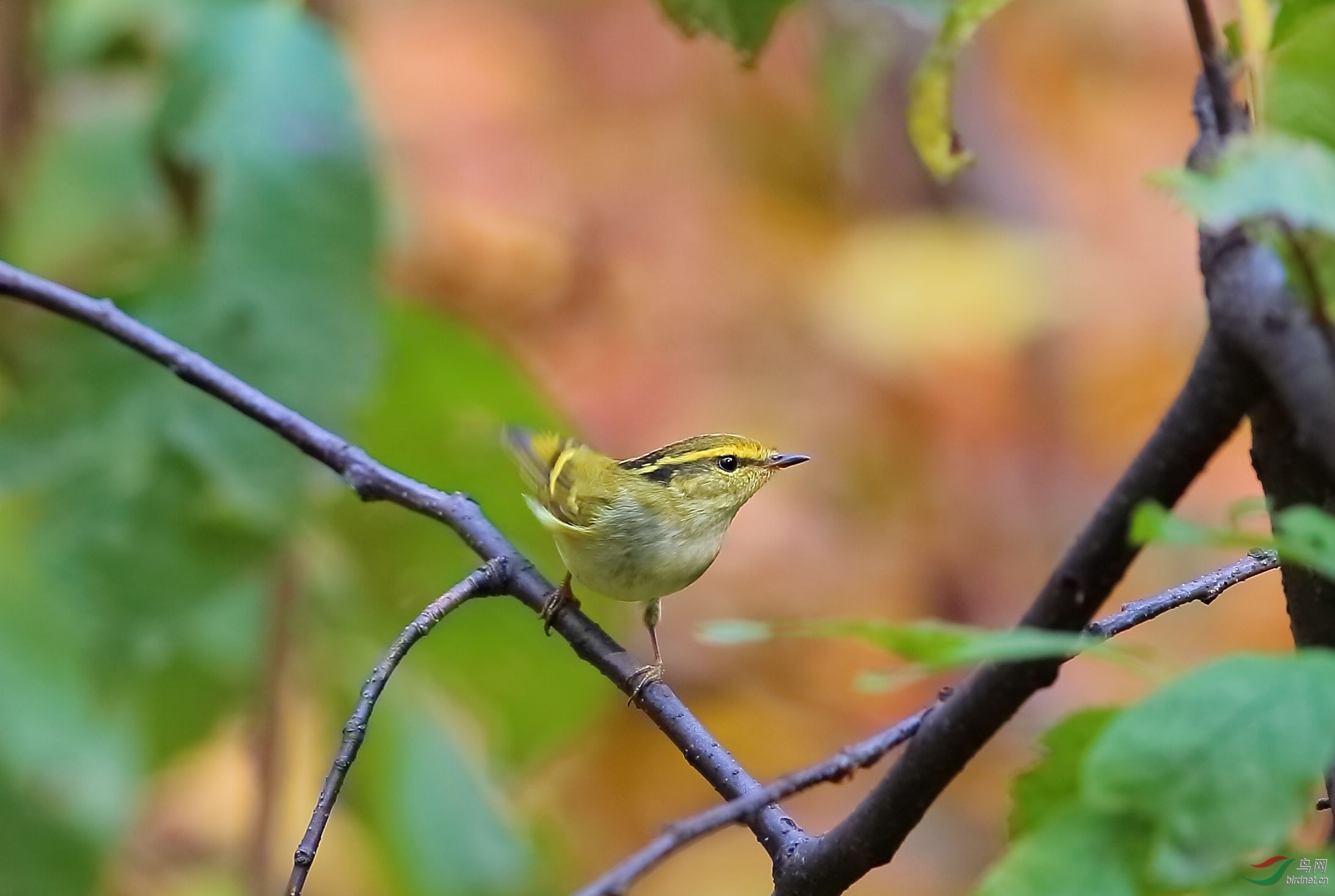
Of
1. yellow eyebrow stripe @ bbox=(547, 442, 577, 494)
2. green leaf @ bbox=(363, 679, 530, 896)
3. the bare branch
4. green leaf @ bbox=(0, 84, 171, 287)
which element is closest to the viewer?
the bare branch

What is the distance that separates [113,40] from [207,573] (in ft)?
3.31

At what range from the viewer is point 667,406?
434 centimetres

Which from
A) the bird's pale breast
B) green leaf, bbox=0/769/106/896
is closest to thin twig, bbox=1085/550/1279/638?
the bird's pale breast

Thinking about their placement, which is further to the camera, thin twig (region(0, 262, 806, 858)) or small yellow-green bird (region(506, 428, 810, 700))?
small yellow-green bird (region(506, 428, 810, 700))

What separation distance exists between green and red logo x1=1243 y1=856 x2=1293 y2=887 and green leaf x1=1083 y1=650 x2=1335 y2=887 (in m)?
0.05

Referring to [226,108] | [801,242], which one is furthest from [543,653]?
[801,242]

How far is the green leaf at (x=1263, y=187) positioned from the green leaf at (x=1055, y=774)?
247 millimetres

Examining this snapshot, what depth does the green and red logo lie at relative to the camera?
20.5 inches

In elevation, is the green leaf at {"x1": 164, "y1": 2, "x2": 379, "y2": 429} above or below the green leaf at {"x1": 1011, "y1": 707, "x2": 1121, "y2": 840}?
above

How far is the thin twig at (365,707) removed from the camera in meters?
0.83

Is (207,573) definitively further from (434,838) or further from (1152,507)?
(1152,507)

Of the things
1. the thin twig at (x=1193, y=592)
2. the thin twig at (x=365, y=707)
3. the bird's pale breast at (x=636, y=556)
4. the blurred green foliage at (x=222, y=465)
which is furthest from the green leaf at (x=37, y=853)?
the thin twig at (x=1193, y=592)

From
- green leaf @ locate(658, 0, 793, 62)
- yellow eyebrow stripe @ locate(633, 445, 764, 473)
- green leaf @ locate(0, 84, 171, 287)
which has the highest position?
green leaf @ locate(0, 84, 171, 287)

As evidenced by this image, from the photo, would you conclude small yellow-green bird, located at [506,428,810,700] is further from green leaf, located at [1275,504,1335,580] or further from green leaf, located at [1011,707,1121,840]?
green leaf, located at [1275,504,1335,580]
